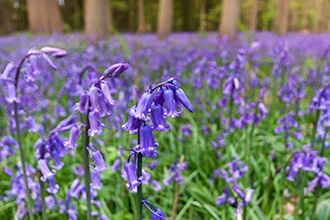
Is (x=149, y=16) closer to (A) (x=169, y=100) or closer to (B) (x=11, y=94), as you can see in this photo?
(B) (x=11, y=94)

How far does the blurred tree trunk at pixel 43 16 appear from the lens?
65.1 feet

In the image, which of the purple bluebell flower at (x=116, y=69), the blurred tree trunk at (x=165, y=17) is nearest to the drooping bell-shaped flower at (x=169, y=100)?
the purple bluebell flower at (x=116, y=69)

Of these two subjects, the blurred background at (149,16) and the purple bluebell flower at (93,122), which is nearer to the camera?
the purple bluebell flower at (93,122)

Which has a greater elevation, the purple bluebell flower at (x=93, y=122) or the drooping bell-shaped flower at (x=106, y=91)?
the drooping bell-shaped flower at (x=106, y=91)

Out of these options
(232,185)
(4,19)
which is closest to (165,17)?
(232,185)

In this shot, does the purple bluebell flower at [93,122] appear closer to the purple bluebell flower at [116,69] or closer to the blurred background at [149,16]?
the purple bluebell flower at [116,69]

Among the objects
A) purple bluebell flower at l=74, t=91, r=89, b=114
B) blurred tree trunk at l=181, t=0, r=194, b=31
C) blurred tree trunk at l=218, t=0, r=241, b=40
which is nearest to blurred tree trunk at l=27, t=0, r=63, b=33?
blurred tree trunk at l=218, t=0, r=241, b=40

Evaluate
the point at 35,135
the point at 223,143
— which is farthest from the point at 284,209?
the point at 35,135

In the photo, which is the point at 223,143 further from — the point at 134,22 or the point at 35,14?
the point at 134,22

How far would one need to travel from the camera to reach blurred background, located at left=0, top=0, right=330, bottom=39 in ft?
35.7

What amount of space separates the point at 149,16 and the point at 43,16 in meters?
18.9

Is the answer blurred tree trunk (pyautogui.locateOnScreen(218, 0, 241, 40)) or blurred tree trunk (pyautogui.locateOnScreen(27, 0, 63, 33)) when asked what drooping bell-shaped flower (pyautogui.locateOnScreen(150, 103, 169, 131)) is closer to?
blurred tree trunk (pyautogui.locateOnScreen(218, 0, 241, 40))

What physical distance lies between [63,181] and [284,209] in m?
1.80

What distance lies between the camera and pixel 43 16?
20141 millimetres
